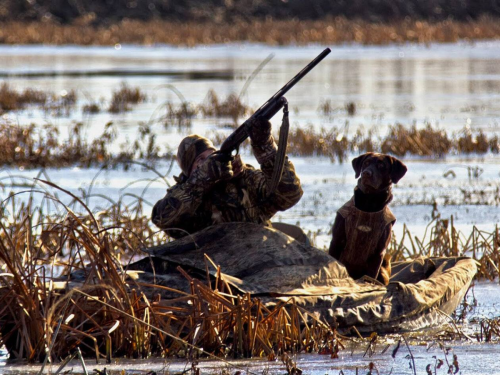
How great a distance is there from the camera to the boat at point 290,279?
4.23 meters

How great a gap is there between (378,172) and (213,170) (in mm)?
976

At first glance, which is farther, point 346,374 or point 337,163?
point 337,163

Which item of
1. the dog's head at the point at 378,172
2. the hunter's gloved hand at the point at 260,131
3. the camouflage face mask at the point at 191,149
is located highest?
the hunter's gloved hand at the point at 260,131

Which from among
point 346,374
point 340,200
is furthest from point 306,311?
point 340,200

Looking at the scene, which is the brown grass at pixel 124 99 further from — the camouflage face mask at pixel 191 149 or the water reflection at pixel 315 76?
the camouflage face mask at pixel 191 149

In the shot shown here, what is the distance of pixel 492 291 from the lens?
5328mm

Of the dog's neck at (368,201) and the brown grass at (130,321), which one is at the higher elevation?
the dog's neck at (368,201)

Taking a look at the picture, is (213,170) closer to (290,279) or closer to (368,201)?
(290,279)

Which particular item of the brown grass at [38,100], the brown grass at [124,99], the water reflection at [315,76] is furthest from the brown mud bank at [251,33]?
the brown grass at [38,100]

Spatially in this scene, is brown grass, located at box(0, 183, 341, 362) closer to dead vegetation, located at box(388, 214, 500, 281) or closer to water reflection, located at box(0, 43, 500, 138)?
dead vegetation, located at box(388, 214, 500, 281)

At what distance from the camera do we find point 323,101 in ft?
53.6

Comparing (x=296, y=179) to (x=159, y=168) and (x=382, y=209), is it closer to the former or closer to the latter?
(x=382, y=209)

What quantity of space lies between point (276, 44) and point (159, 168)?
22747 millimetres

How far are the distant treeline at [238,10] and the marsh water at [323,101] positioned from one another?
33.5ft
